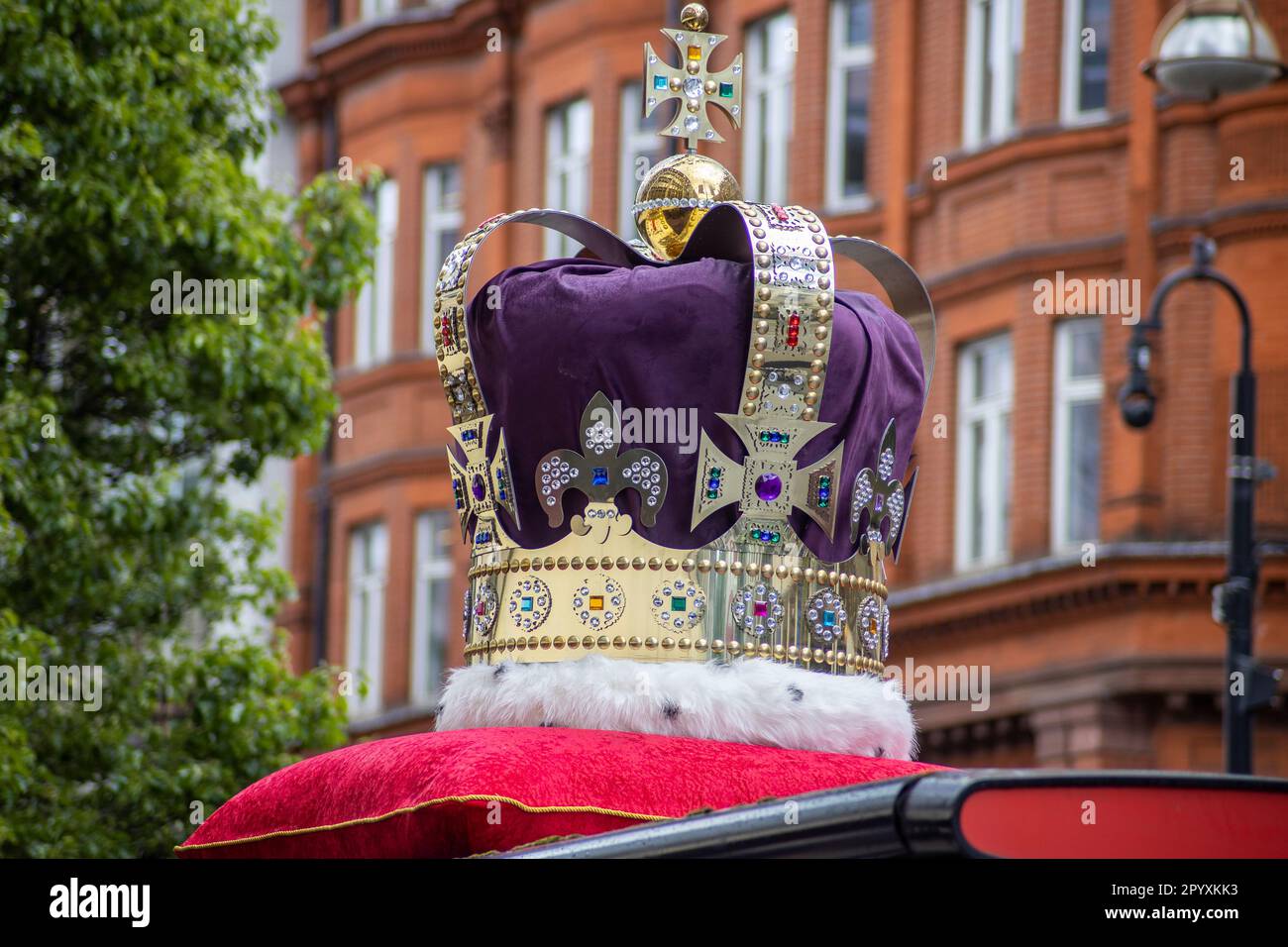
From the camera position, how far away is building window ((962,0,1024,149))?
2312cm

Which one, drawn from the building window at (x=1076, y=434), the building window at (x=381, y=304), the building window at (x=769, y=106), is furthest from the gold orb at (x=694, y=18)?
the building window at (x=381, y=304)

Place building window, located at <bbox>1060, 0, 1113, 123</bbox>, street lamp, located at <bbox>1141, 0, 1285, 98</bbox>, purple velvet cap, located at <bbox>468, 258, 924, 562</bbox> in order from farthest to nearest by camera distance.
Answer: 1. building window, located at <bbox>1060, 0, 1113, 123</bbox>
2. street lamp, located at <bbox>1141, 0, 1285, 98</bbox>
3. purple velvet cap, located at <bbox>468, 258, 924, 562</bbox>

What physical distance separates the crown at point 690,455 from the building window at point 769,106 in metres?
20.8

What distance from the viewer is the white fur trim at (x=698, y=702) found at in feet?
14.4

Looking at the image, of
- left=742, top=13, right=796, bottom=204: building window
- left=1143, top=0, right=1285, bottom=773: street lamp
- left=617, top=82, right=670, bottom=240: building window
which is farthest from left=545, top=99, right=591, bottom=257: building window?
left=1143, top=0, right=1285, bottom=773: street lamp

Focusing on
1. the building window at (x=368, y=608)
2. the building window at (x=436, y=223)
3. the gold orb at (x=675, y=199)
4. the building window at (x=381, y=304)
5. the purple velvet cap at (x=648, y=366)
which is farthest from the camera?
the building window at (x=381, y=304)

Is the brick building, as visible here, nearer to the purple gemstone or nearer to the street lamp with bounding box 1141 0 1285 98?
the street lamp with bounding box 1141 0 1285 98

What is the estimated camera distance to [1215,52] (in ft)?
48.2

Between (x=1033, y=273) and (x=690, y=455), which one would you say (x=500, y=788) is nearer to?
(x=690, y=455)

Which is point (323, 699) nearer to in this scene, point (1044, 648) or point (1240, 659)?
point (1240, 659)

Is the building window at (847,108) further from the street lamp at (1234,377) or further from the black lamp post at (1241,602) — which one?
the black lamp post at (1241,602)

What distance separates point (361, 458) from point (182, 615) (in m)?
16.8
